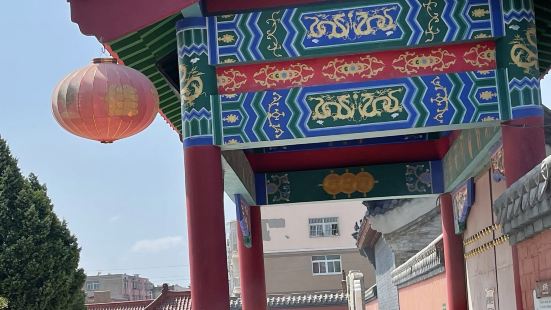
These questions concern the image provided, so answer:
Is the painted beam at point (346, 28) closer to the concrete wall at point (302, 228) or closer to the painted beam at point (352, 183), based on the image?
the painted beam at point (352, 183)

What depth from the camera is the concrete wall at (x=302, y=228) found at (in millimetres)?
47531

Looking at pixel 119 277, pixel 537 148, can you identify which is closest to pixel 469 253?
pixel 537 148

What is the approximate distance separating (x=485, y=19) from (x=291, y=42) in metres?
1.58

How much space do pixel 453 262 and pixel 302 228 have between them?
37.5 m

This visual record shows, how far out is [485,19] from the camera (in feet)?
23.7

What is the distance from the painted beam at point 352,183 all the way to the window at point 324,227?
37.2m

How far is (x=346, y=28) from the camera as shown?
7.34 metres

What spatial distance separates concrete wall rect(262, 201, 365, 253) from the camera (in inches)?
1871

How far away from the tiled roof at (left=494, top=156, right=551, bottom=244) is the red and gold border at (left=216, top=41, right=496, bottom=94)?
4.62 ft

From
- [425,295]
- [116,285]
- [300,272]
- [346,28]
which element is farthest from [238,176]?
[116,285]

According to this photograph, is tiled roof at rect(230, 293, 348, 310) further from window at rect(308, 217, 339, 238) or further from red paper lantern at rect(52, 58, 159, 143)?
red paper lantern at rect(52, 58, 159, 143)

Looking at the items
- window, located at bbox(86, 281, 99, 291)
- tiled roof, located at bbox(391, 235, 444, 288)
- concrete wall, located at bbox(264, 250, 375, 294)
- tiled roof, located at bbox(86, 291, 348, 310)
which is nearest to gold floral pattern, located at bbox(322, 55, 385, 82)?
tiled roof, located at bbox(391, 235, 444, 288)

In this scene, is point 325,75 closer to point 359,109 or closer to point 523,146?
point 359,109

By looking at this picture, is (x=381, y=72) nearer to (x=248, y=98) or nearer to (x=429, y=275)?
(x=248, y=98)
